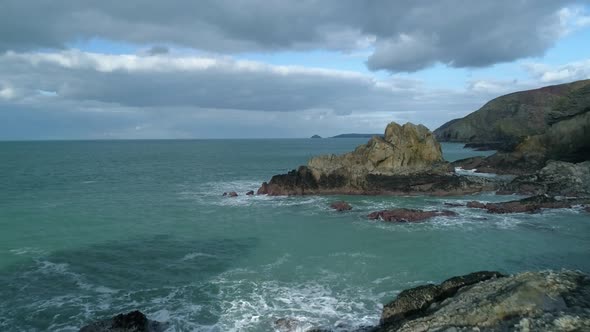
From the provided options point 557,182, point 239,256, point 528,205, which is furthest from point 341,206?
point 557,182

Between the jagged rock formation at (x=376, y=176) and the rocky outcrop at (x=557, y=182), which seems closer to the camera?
the rocky outcrop at (x=557, y=182)

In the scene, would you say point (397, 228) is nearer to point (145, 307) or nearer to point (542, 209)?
point (542, 209)

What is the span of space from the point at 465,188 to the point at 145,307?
1434 inches

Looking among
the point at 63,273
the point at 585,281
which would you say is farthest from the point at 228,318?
the point at 585,281

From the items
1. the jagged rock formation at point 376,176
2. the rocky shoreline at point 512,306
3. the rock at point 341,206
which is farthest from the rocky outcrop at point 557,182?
the rocky shoreline at point 512,306

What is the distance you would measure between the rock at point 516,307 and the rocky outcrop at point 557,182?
34625mm

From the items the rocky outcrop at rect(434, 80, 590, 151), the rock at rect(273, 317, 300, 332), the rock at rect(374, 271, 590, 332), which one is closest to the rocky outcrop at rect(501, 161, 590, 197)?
the rock at rect(374, 271, 590, 332)

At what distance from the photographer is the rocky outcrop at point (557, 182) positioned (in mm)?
40316

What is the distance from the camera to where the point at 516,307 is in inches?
380

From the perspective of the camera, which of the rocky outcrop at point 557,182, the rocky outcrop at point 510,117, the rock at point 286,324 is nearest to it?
the rock at point 286,324

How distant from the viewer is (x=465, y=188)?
43781mm

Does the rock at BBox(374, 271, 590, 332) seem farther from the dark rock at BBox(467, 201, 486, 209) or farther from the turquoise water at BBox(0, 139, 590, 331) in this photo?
the dark rock at BBox(467, 201, 486, 209)

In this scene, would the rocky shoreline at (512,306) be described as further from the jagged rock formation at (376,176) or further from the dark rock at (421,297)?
the jagged rock formation at (376,176)

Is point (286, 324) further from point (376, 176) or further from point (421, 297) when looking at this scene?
point (376, 176)
